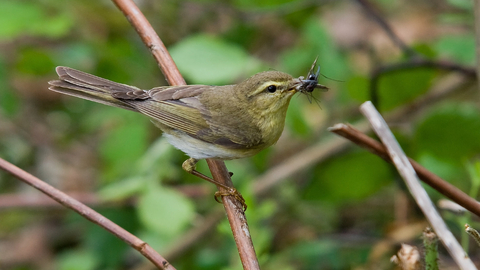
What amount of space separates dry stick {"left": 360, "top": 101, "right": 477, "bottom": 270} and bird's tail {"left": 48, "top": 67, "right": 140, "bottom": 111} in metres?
2.01

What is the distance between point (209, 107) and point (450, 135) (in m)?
2.08

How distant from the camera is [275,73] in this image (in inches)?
138

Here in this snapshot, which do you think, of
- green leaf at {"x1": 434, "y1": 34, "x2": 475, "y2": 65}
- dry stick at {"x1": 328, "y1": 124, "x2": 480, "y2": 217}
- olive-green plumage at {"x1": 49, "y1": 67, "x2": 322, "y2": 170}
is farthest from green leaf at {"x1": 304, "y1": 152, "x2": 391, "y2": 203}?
dry stick at {"x1": 328, "y1": 124, "x2": 480, "y2": 217}

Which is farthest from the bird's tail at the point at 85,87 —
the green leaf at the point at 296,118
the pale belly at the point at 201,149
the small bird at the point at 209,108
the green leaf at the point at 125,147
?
the green leaf at the point at 125,147

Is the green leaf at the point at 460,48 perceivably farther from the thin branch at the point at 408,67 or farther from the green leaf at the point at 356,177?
the green leaf at the point at 356,177

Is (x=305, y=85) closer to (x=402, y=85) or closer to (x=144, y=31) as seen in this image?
(x=144, y=31)

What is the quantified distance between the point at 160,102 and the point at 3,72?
2402 mm

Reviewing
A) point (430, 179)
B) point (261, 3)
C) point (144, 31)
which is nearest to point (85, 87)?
point (144, 31)

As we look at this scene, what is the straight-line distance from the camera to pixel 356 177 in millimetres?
4582

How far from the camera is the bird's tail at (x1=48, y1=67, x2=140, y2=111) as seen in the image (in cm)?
343

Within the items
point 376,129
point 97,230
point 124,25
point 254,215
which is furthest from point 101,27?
point 376,129

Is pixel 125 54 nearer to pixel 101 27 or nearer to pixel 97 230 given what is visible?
pixel 101 27

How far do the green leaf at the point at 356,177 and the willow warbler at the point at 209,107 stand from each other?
A: 1173 millimetres

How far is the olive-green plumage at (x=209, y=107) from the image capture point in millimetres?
3496
